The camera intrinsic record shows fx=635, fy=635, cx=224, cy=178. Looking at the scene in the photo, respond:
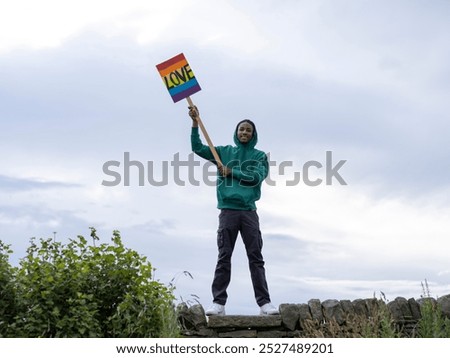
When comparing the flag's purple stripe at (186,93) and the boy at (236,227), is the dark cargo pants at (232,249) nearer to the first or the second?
the boy at (236,227)

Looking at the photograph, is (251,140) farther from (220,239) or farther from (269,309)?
(269,309)

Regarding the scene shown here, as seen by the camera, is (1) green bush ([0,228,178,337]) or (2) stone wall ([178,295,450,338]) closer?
(1) green bush ([0,228,178,337])

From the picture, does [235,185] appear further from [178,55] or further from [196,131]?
[178,55]

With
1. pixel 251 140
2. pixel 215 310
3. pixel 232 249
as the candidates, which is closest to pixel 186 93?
pixel 251 140

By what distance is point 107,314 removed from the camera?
6246 millimetres

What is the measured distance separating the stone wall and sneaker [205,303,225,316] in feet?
0.21

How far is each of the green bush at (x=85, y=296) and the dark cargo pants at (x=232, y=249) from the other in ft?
5.06

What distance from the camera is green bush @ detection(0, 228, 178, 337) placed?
5.88 metres

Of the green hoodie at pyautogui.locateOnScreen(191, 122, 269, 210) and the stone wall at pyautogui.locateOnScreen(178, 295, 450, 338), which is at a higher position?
the green hoodie at pyautogui.locateOnScreen(191, 122, 269, 210)

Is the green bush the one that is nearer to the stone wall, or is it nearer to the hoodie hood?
the stone wall

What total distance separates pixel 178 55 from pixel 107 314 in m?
3.43

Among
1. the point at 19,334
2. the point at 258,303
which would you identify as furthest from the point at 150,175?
the point at 19,334

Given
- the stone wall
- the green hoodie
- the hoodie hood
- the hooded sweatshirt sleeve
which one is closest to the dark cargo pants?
the green hoodie
